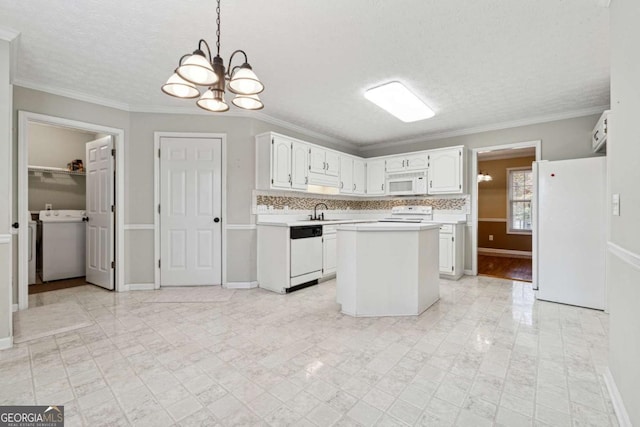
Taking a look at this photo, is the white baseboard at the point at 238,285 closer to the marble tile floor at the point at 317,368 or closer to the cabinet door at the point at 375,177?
the marble tile floor at the point at 317,368

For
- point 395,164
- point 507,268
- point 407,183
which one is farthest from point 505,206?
point 395,164

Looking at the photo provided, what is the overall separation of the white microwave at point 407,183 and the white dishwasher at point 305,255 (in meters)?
1.93

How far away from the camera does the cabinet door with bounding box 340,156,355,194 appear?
5.29 metres

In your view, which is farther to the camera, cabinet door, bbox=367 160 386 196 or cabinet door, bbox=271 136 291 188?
cabinet door, bbox=367 160 386 196

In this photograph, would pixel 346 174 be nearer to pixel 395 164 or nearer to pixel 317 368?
pixel 395 164

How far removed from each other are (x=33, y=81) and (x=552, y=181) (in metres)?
5.88

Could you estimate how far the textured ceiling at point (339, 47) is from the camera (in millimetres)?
2012

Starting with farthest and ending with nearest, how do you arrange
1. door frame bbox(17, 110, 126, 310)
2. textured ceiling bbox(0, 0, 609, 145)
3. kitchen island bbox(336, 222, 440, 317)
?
door frame bbox(17, 110, 126, 310) < kitchen island bbox(336, 222, 440, 317) < textured ceiling bbox(0, 0, 609, 145)

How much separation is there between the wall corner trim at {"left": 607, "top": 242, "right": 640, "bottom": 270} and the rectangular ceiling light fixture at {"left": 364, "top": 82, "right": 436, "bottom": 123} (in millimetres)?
2334

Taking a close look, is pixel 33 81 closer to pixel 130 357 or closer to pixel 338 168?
pixel 130 357

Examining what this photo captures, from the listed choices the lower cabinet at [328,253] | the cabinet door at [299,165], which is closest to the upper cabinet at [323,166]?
the cabinet door at [299,165]

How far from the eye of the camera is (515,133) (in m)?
4.44

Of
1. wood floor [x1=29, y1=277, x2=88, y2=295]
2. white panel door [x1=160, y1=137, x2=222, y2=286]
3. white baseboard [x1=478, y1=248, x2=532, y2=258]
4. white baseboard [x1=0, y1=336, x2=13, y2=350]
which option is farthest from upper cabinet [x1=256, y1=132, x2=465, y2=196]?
white baseboard [x1=478, y1=248, x2=532, y2=258]

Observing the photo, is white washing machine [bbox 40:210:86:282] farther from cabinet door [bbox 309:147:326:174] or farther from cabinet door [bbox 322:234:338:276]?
cabinet door [bbox 322:234:338:276]
